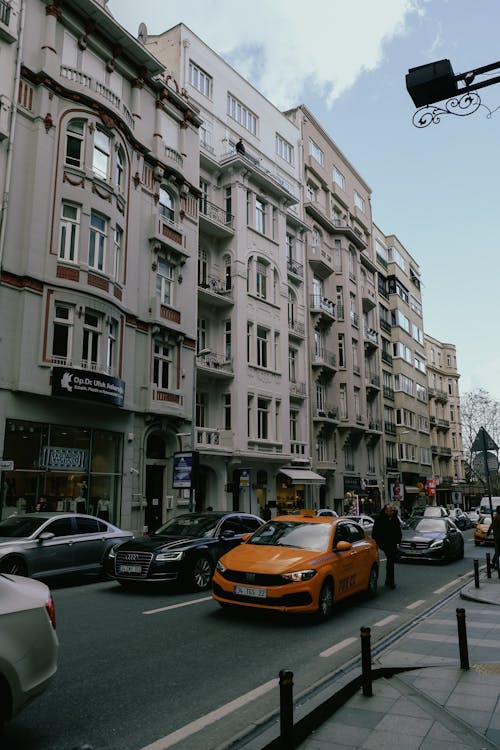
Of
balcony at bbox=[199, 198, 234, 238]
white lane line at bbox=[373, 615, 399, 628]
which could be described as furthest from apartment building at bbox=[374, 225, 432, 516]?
white lane line at bbox=[373, 615, 399, 628]

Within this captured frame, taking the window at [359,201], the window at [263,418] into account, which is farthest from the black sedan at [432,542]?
the window at [359,201]

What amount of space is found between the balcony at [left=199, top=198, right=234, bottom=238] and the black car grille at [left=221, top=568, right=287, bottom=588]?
23204 millimetres

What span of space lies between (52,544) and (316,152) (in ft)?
127

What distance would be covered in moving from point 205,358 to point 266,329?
516 centimetres

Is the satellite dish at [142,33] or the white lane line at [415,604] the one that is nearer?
the white lane line at [415,604]

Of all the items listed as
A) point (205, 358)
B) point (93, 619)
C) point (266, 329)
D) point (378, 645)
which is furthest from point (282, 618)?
point (266, 329)

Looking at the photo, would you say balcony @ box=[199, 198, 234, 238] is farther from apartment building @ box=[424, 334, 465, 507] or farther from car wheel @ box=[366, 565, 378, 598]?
apartment building @ box=[424, 334, 465, 507]

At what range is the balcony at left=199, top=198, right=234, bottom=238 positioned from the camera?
98.9 ft

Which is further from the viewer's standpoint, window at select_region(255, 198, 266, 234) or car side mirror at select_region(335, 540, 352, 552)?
window at select_region(255, 198, 266, 234)

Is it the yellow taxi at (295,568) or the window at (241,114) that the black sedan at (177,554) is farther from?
the window at (241,114)

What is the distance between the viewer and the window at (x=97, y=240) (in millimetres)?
21516

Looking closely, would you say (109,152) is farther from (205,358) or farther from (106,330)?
(205,358)

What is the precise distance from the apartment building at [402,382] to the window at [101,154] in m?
35.7

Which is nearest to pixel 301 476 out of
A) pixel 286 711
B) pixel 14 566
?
pixel 14 566
